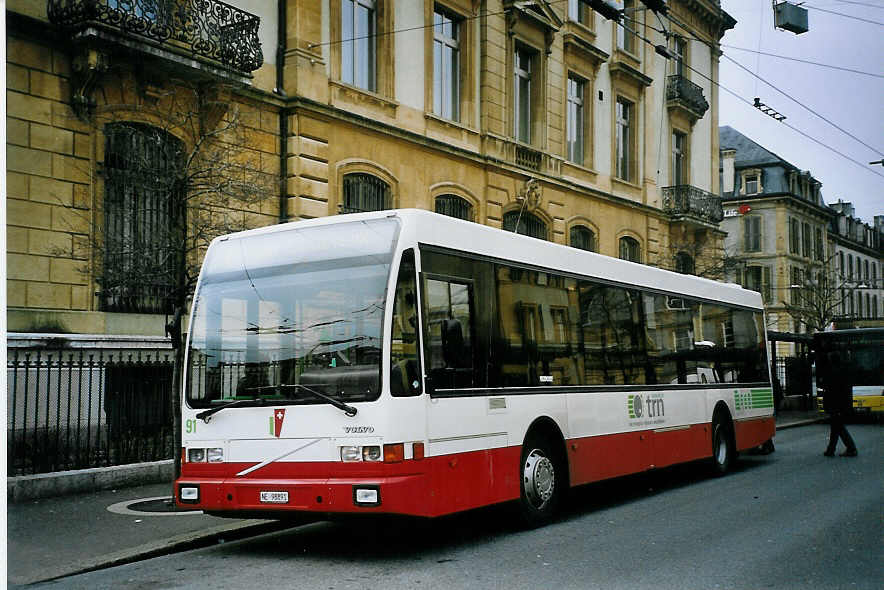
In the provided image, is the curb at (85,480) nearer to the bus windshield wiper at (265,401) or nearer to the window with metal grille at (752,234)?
the bus windshield wiper at (265,401)

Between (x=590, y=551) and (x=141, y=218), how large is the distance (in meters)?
10.1

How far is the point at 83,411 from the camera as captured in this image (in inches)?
548

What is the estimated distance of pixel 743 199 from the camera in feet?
223

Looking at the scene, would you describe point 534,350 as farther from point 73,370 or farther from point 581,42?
point 581,42

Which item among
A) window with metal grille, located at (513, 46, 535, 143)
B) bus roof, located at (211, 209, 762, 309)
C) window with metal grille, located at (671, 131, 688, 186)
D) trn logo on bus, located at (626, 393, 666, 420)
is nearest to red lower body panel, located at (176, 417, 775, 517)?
bus roof, located at (211, 209, 762, 309)

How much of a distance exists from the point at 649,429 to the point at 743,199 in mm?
58070

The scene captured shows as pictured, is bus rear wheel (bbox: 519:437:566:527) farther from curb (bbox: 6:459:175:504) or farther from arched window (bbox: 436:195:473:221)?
arched window (bbox: 436:195:473:221)

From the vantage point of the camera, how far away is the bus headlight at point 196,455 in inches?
360

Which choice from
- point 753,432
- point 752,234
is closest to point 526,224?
point 753,432

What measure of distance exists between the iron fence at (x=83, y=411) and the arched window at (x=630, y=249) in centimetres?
1900

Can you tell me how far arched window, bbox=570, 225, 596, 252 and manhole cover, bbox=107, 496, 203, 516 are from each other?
1814 cm

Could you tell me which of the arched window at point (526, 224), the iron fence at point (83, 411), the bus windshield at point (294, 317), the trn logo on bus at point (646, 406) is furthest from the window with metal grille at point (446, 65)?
the bus windshield at point (294, 317)

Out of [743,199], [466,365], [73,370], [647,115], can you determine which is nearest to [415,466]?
[466,365]

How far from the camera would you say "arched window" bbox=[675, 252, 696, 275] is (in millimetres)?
31580
